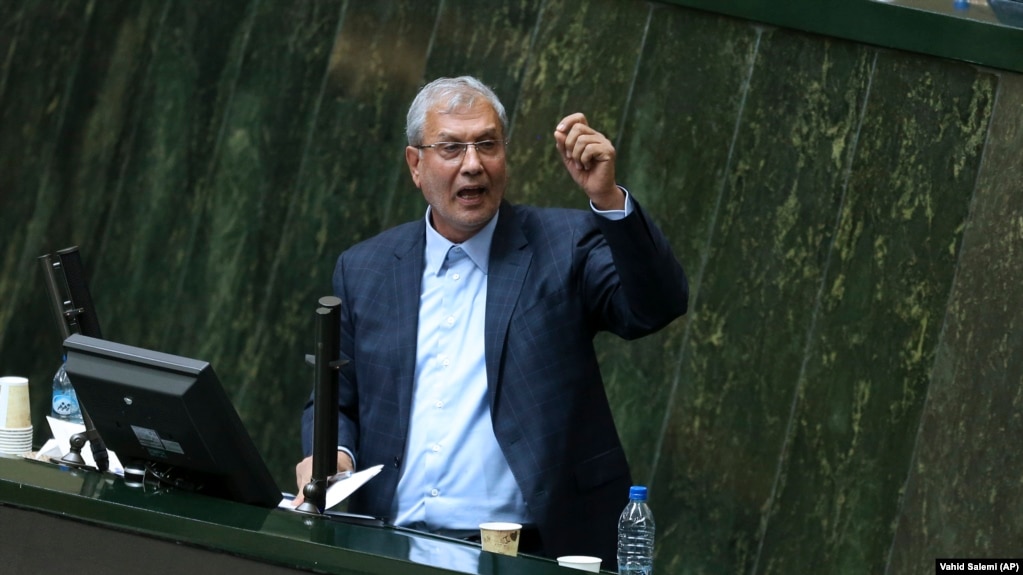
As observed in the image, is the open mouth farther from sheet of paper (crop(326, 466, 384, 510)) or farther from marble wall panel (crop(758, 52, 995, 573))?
marble wall panel (crop(758, 52, 995, 573))

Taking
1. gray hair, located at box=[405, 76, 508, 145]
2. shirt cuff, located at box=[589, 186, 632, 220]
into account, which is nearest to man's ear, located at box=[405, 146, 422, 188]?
gray hair, located at box=[405, 76, 508, 145]

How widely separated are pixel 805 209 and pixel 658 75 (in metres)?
0.67

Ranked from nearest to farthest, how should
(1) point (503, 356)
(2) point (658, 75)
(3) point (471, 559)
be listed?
1. (3) point (471, 559)
2. (1) point (503, 356)
3. (2) point (658, 75)

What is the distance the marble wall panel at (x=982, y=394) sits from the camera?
4398mm

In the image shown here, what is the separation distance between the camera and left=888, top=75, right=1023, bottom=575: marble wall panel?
4.40 m

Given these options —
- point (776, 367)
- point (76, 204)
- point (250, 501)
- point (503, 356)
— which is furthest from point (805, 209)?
point (76, 204)

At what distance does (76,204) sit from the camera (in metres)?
5.33

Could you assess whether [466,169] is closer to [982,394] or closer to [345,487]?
[345,487]

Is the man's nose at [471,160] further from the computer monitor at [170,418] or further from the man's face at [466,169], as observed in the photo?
the computer monitor at [170,418]

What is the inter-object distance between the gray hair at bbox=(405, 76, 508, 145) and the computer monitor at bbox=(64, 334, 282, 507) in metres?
0.93

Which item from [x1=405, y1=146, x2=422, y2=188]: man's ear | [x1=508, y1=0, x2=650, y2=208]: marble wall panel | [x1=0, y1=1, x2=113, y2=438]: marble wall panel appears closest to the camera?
[x1=405, y1=146, x2=422, y2=188]: man's ear

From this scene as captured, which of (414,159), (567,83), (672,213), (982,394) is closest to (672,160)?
(672,213)

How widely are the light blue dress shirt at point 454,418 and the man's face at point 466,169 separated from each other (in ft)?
0.27

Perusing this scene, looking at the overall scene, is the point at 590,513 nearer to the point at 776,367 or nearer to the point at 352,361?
the point at 352,361
